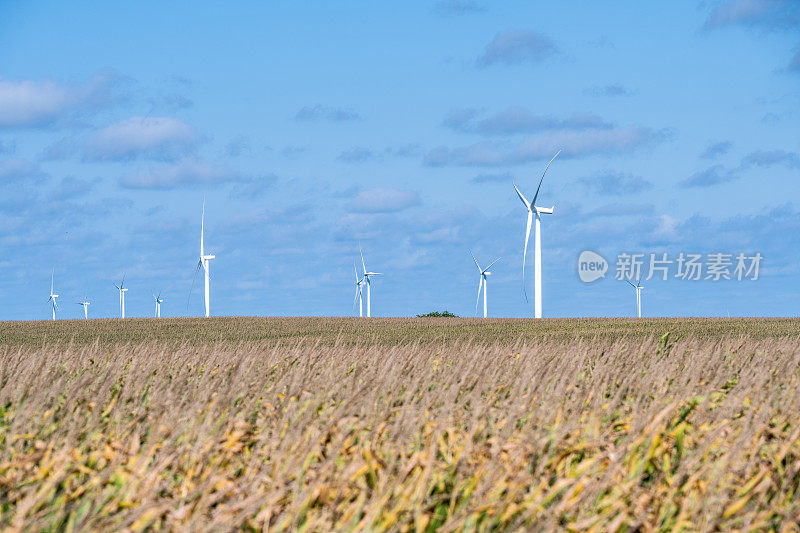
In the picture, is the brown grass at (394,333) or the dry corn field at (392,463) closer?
the dry corn field at (392,463)

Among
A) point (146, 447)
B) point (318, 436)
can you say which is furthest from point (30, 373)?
point (318, 436)

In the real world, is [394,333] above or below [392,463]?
above

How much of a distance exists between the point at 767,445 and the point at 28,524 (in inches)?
274

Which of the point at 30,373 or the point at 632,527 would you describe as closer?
the point at 632,527

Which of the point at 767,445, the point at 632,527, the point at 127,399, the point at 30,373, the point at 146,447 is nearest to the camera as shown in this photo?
the point at 632,527

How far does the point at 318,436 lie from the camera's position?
25.2 ft

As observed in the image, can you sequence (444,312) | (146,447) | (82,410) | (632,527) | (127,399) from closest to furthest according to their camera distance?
(632,527) → (146,447) → (82,410) → (127,399) → (444,312)

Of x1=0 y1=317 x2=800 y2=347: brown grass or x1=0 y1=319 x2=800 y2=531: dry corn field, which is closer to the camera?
x1=0 y1=319 x2=800 y2=531: dry corn field

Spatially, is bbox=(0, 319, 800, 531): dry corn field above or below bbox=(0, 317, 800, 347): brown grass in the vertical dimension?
below

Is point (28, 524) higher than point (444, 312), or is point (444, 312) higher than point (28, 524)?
point (444, 312)

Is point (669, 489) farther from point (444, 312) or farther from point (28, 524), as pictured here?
point (444, 312)

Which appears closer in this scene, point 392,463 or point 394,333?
point 392,463

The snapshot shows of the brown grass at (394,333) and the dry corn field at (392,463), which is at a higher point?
the brown grass at (394,333)

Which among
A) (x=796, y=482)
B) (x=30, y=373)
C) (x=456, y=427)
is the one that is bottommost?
(x=796, y=482)
